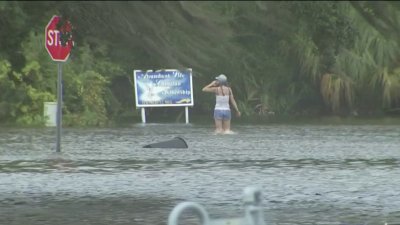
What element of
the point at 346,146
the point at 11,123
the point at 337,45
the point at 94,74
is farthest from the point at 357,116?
the point at 337,45

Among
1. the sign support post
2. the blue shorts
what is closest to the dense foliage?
the sign support post

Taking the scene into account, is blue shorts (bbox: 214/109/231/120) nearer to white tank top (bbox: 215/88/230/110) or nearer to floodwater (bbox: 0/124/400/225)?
white tank top (bbox: 215/88/230/110)

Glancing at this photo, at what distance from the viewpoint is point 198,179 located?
14.0 metres

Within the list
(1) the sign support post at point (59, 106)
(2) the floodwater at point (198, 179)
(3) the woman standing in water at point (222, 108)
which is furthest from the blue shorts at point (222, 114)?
(1) the sign support post at point (59, 106)

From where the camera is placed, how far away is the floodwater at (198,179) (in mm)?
10602

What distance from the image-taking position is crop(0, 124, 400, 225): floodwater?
10.6 metres

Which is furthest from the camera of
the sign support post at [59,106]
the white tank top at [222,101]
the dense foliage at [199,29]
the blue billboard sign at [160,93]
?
the blue billboard sign at [160,93]

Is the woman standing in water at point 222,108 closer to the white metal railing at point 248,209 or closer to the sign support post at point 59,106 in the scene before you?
the sign support post at point 59,106

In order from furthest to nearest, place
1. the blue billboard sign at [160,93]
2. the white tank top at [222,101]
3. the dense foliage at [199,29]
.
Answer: the blue billboard sign at [160,93]
the white tank top at [222,101]
the dense foliage at [199,29]

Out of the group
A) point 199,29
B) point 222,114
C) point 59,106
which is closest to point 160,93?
point 222,114

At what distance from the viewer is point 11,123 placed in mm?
33469

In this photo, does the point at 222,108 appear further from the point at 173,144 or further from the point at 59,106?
the point at 59,106

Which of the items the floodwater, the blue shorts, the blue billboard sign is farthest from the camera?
the blue billboard sign

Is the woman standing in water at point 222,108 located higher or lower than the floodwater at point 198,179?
higher
